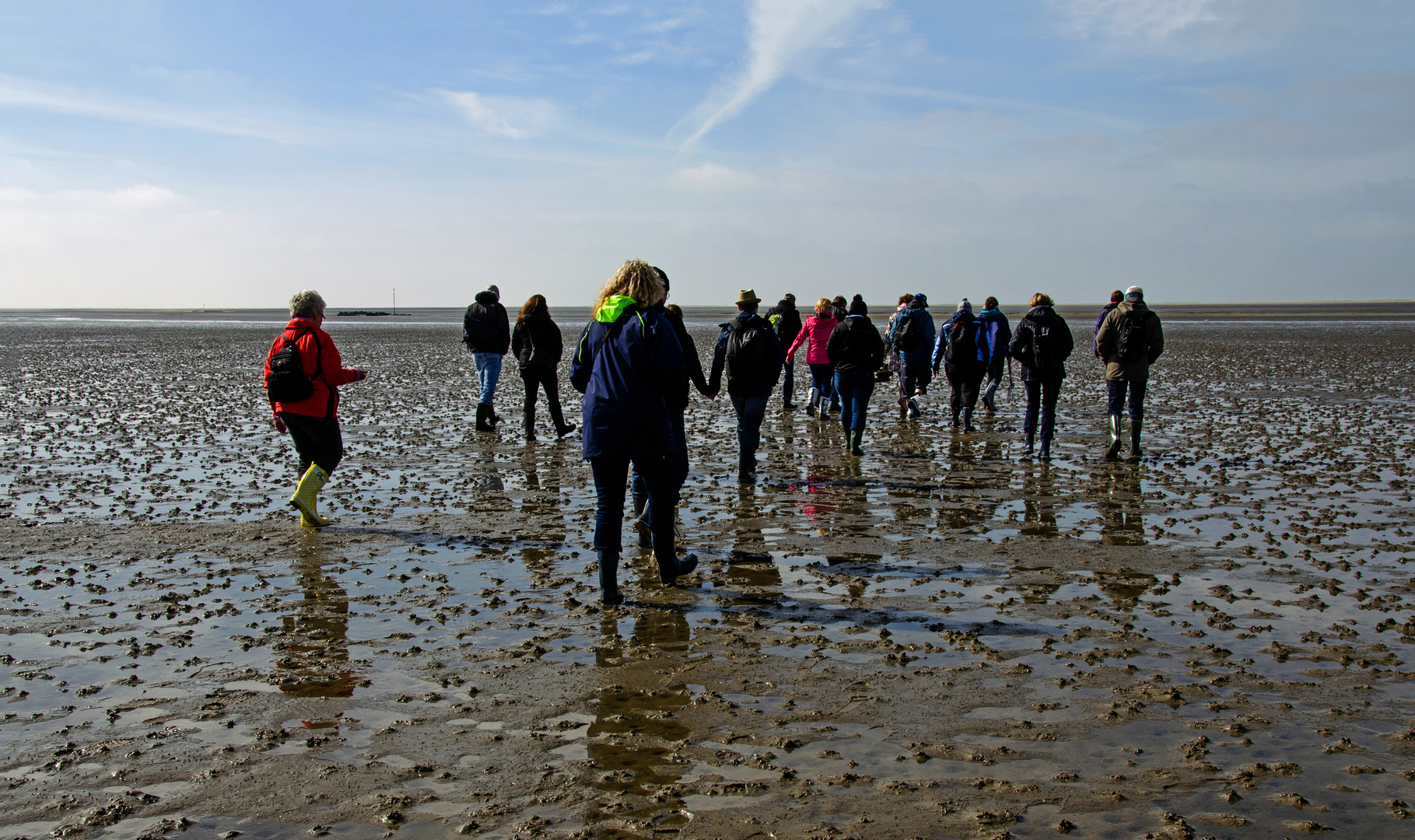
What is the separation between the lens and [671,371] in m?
6.43

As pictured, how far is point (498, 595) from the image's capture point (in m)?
6.86

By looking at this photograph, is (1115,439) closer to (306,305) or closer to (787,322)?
(787,322)

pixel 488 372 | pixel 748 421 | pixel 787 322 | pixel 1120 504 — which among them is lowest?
pixel 1120 504

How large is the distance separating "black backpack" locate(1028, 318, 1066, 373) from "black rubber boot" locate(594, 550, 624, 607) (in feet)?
26.3

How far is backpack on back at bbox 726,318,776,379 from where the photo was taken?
11.1 metres

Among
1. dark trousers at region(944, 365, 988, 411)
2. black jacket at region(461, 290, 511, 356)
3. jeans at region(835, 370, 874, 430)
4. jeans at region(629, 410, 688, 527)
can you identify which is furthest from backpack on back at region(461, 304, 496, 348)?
dark trousers at region(944, 365, 988, 411)

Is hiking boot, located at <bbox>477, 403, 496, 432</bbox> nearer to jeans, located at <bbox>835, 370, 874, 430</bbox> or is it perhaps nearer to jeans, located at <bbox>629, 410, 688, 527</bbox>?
jeans, located at <bbox>835, 370, 874, 430</bbox>

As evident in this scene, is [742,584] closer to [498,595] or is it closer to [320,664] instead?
[498,595]

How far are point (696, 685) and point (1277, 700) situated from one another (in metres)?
2.85

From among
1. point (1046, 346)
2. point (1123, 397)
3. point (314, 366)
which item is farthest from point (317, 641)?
point (1123, 397)

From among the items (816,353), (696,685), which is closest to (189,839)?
(696,685)

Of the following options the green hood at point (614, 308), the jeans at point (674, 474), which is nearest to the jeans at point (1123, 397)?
the jeans at point (674, 474)

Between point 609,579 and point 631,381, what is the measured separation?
1.30m

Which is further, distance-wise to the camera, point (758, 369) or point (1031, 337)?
point (1031, 337)
